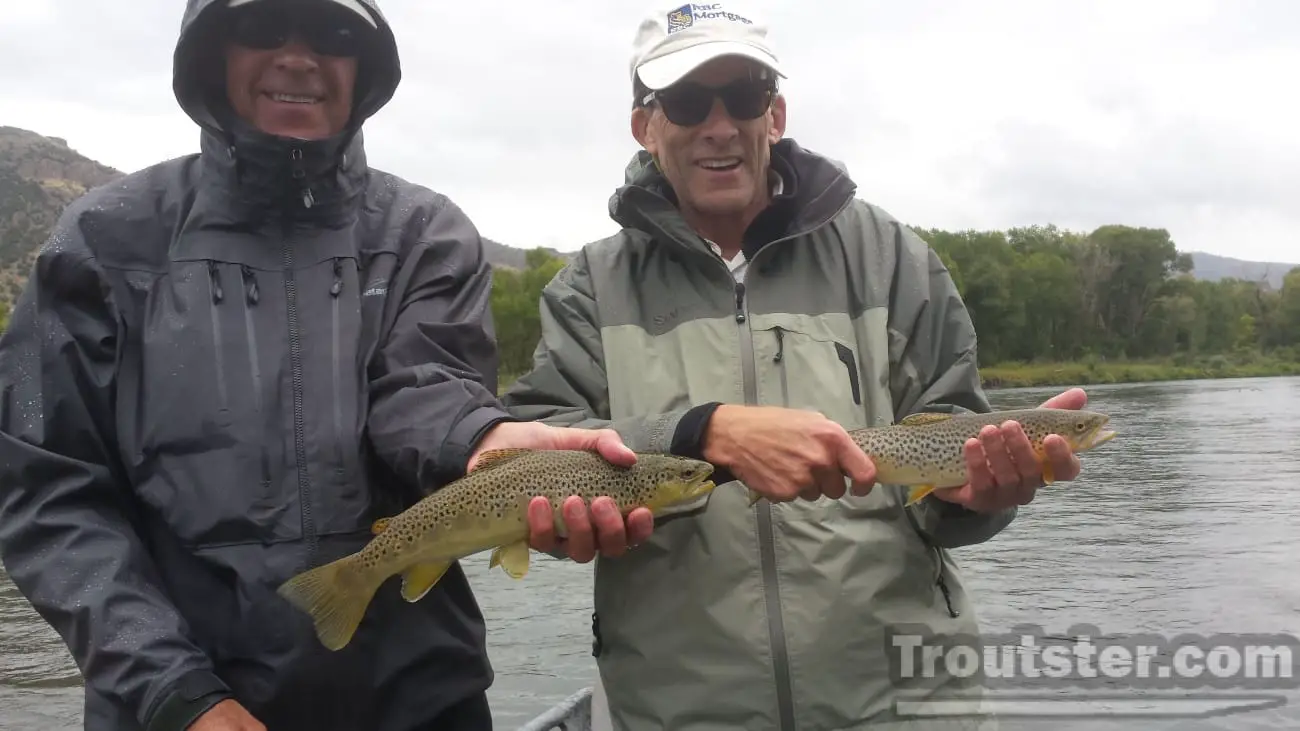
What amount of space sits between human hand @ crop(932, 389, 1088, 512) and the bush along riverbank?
71.7m

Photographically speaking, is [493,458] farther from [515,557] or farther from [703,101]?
[703,101]

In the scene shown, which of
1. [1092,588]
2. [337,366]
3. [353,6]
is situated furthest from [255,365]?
[1092,588]

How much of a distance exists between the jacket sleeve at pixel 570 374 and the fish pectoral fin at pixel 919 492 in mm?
802

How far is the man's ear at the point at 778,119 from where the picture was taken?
4137 millimetres

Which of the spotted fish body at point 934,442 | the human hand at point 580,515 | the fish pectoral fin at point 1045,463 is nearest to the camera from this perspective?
the human hand at point 580,515

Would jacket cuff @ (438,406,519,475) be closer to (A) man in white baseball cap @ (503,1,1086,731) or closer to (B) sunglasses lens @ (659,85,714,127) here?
(A) man in white baseball cap @ (503,1,1086,731)

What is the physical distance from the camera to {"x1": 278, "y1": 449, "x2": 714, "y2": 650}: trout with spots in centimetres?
305

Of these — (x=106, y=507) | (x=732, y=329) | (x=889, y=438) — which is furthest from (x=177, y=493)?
(x=889, y=438)

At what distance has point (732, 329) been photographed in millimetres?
3635

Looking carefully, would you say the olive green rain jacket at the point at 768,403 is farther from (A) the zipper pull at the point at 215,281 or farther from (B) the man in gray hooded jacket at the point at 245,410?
(A) the zipper pull at the point at 215,281

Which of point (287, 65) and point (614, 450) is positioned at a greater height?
point (287, 65)

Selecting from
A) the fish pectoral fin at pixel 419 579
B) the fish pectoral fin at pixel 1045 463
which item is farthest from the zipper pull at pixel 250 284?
the fish pectoral fin at pixel 1045 463

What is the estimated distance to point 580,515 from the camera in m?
3.23

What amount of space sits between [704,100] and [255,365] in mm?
1780
